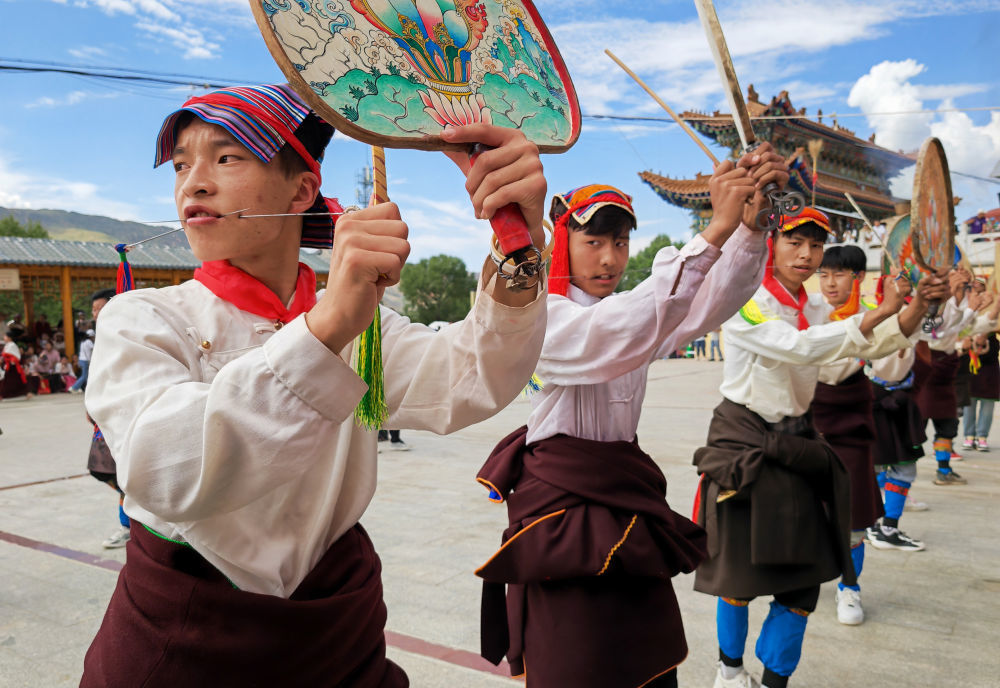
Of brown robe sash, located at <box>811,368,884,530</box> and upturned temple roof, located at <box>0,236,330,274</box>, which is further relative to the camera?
upturned temple roof, located at <box>0,236,330,274</box>

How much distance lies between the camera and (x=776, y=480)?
283cm

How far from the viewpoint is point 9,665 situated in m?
3.10

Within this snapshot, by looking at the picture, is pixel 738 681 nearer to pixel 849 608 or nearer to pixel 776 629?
pixel 776 629

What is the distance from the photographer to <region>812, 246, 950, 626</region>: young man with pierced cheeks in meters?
3.53

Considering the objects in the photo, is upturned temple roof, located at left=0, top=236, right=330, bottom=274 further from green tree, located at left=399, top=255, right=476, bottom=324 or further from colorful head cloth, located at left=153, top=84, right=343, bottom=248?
green tree, located at left=399, top=255, right=476, bottom=324

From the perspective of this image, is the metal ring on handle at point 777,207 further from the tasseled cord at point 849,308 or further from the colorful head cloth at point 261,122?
the tasseled cord at point 849,308

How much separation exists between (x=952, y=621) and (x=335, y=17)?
3.91 metres

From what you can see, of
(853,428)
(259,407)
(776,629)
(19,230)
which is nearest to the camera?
(259,407)

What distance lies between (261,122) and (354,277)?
51 cm

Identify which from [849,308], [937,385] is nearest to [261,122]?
[849,308]

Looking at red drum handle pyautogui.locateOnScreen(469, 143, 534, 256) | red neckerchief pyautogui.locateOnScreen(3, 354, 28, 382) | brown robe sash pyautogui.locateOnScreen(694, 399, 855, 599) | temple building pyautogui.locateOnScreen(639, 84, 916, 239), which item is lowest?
red neckerchief pyautogui.locateOnScreen(3, 354, 28, 382)

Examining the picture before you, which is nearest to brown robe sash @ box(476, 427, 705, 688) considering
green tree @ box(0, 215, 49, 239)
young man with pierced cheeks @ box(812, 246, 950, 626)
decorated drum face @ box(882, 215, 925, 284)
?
decorated drum face @ box(882, 215, 925, 284)

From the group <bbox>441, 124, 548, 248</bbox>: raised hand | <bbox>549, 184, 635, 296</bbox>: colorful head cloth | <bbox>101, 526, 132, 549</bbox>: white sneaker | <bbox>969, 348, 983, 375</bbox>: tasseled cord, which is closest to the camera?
<bbox>441, 124, 548, 248</bbox>: raised hand

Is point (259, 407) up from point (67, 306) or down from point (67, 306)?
up
